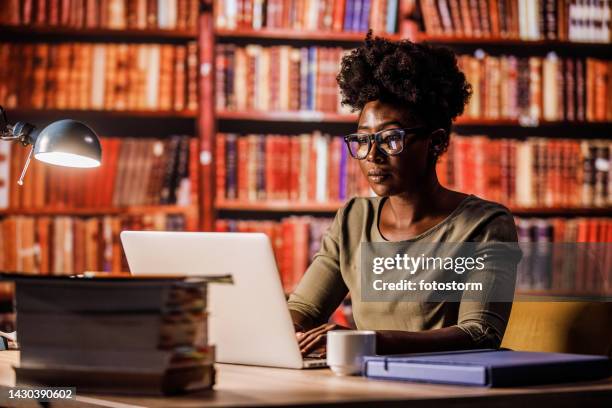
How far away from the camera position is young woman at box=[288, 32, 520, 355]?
1.88 metres

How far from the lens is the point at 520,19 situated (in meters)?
3.27

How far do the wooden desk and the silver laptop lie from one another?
0.34 feet

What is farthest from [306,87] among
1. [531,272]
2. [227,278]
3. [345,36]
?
[227,278]

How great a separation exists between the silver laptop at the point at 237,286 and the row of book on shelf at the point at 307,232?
1661 millimetres

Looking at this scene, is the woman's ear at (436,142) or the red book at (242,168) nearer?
the woman's ear at (436,142)

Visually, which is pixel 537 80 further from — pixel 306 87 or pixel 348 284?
pixel 348 284

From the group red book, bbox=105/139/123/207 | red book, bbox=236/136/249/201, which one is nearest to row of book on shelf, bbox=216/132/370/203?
red book, bbox=236/136/249/201

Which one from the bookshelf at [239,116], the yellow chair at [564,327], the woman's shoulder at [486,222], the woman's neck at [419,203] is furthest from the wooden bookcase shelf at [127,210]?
the yellow chair at [564,327]

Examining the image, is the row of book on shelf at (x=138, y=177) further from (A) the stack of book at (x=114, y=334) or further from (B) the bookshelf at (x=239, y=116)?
(A) the stack of book at (x=114, y=334)

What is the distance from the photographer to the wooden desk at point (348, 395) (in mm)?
1033

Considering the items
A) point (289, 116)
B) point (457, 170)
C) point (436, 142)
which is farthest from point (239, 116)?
point (436, 142)

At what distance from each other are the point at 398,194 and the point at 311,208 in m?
1.19

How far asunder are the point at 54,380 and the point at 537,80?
256cm

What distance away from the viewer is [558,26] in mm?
3301
